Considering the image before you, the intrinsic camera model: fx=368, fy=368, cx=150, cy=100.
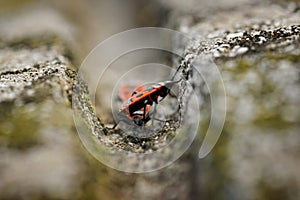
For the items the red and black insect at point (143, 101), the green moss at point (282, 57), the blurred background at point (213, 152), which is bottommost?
the blurred background at point (213, 152)

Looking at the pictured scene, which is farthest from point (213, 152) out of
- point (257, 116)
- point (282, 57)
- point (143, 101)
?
point (282, 57)

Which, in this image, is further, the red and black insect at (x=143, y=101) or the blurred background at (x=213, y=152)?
the red and black insect at (x=143, y=101)

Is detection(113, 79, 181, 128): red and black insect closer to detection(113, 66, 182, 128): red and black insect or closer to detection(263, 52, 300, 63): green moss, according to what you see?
detection(113, 66, 182, 128): red and black insect

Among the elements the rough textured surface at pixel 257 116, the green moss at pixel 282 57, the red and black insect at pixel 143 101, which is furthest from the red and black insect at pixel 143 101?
the green moss at pixel 282 57

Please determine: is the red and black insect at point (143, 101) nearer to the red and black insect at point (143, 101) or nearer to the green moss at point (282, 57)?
the red and black insect at point (143, 101)

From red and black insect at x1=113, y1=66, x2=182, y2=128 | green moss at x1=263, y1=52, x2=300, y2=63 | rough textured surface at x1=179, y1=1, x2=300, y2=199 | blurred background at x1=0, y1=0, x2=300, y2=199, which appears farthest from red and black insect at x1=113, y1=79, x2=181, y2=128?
green moss at x1=263, y1=52, x2=300, y2=63

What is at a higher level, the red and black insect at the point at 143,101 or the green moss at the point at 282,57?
the green moss at the point at 282,57

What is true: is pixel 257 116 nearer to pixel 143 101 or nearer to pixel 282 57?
pixel 282 57

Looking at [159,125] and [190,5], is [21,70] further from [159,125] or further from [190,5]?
[190,5]

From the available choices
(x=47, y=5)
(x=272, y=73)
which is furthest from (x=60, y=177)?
(x=47, y=5)

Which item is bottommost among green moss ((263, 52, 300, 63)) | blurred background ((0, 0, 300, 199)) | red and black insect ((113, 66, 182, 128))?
blurred background ((0, 0, 300, 199))

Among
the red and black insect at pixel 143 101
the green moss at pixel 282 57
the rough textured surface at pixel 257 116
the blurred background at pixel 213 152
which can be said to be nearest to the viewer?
the rough textured surface at pixel 257 116
